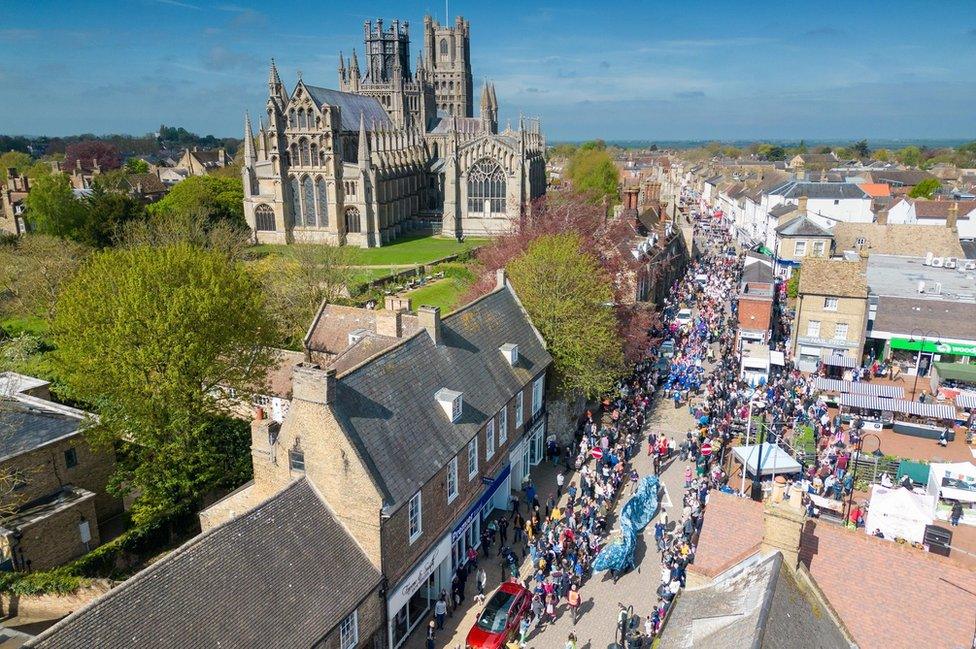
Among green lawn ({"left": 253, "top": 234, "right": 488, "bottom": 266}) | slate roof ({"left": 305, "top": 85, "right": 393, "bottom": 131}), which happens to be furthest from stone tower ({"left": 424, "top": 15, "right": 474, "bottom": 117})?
green lawn ({"left": 253, "top": 234, "right": 488, "bottom": 266})

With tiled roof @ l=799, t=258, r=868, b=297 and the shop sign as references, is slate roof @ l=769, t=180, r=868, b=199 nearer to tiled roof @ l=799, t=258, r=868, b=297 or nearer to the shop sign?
tiled roof @ l=799, t=258, r=868, b=297

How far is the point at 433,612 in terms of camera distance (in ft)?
60.6

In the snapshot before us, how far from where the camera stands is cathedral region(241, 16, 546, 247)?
7100cm

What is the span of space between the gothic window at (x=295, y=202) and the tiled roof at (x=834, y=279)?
56.1m

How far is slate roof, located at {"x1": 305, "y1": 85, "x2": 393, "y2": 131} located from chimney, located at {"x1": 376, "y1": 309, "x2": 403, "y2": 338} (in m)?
55.2

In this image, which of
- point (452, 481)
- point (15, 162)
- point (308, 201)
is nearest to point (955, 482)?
point (452, 481)

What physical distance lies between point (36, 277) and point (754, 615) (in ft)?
143

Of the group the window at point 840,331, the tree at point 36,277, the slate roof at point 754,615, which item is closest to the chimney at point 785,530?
the slate roof at point 754,615

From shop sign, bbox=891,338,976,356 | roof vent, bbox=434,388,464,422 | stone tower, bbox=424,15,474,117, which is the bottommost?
shop sign, bbox=891,338,976,356

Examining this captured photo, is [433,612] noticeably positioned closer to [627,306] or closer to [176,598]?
[176,598]

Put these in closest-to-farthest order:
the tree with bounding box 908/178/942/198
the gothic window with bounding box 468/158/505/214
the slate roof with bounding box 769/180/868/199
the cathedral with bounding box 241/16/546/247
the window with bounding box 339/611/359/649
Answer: the window with bounding box 339/611/359/649 < the slate roof with bounding box 769/180/868/199 < the cathedral with bounding box 241/16/546/247 < the gothic window with bounding box 468/158/505/214 < the tree with bounding box 908/178/942/198

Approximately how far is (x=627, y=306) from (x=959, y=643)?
26.2 m

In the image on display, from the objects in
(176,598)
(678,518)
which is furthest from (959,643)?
(176,598)

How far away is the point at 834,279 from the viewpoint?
35.5 meters
